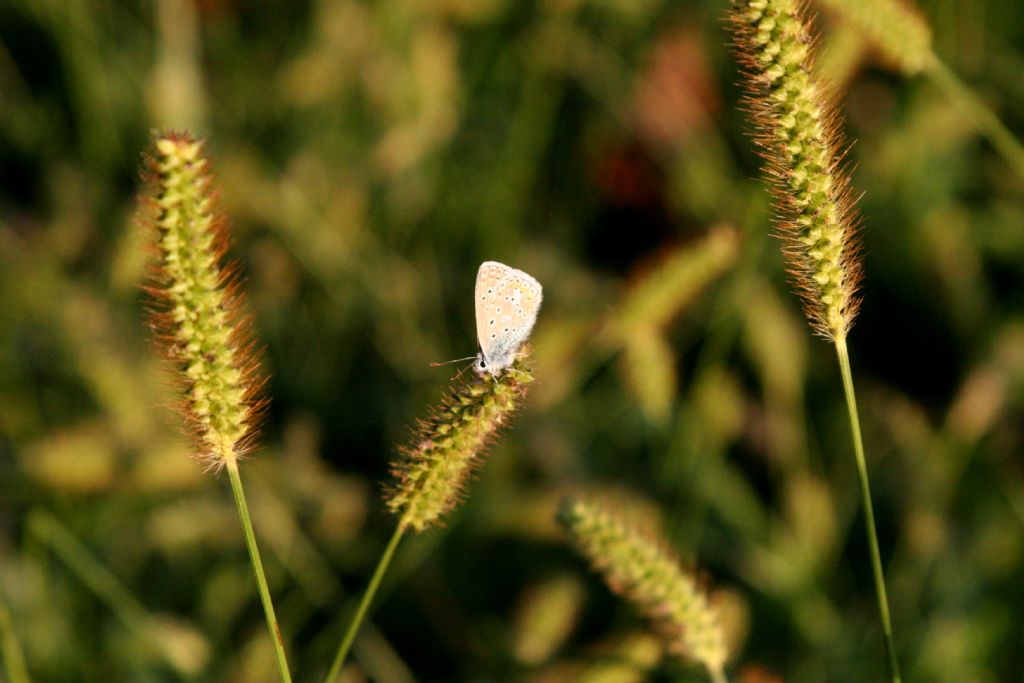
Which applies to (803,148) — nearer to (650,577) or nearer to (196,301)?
(650,577)

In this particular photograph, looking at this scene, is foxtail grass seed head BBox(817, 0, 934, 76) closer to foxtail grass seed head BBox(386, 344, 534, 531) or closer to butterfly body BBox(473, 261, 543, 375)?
butterfly body BBox(473, 261, 543, 375)

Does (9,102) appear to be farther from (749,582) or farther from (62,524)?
(749,582)

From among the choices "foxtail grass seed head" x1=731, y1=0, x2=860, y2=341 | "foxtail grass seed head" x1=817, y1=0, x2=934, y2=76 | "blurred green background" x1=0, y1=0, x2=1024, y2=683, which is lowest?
"blurred green background" x1=0, y1=0, x2=1024, y2=683

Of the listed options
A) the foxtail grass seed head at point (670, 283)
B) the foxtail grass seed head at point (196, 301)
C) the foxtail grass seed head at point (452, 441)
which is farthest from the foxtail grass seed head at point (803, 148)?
the foxtail grass seed head at point (196, 301)

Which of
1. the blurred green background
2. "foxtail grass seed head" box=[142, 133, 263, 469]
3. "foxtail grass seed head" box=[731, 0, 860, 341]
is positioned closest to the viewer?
"foxtail grass seed head" box=[142, 133, 263, 469]

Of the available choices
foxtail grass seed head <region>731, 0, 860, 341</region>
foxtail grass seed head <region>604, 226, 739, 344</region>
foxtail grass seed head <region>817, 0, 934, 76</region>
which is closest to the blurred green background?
foxtail grass seed head <region>604, 226, 739, 344</region>

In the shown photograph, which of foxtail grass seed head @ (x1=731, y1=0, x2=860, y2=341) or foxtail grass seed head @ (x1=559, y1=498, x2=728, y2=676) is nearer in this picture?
foxtail grass seed head @ (x1=731, y1=0, x2=860, y2=341)

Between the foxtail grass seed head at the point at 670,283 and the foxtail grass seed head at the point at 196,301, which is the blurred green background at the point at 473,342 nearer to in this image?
the foxtail grass seed head at the point at 670,283
